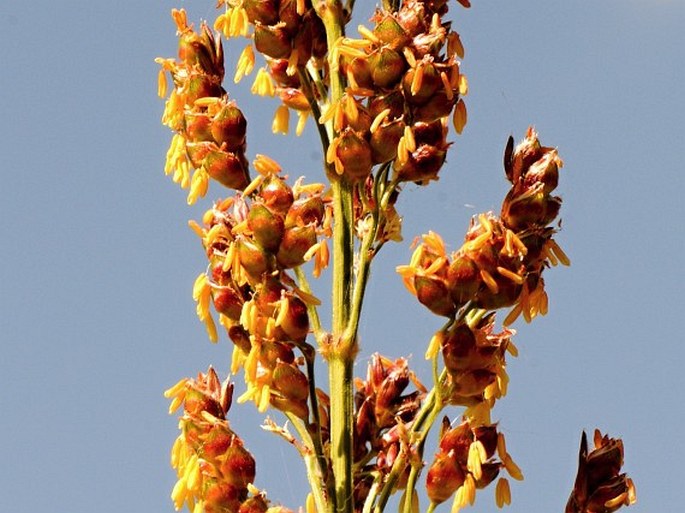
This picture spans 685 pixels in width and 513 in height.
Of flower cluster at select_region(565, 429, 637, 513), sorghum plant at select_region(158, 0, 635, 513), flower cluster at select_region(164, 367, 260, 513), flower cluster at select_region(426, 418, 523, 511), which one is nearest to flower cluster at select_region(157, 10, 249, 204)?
sorghum plant at select_region(158, 0, 635, 513)

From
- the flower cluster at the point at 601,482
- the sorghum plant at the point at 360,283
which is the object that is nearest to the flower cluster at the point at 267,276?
the sorghum plant at the point at 360,283

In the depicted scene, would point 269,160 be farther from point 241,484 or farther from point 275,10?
point 241,484

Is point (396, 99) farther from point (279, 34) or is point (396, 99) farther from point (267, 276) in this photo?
point (267, 276)

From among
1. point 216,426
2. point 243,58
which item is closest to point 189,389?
point 216,426

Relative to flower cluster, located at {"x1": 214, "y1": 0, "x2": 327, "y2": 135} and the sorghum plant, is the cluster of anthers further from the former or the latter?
flower cluster, located at {"x1": 214, "y1": 0, "x2": 327, "y2": 135}

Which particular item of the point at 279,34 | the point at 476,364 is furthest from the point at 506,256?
the point at 279,34

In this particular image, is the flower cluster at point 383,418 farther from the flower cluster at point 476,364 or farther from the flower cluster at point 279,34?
the flower cluster at point 279,34
